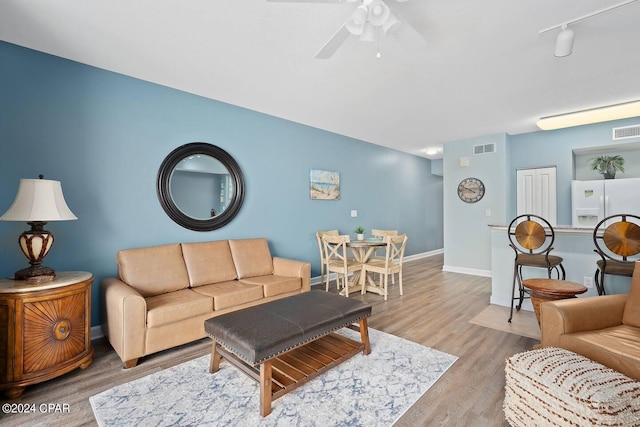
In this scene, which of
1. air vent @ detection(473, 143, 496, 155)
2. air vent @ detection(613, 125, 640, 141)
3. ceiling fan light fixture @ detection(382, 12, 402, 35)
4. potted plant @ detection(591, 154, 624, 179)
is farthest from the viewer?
air vent @ detection(473, 143, 496, 155)

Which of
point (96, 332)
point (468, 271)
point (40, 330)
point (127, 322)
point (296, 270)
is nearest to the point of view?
point (40, 330)

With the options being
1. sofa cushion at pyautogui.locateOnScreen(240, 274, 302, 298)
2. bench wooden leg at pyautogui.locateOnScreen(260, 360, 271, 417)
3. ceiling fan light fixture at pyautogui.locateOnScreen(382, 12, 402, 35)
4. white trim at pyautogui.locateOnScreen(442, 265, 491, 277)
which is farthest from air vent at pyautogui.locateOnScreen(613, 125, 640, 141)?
bench wooden leg at pyautogui.locateOnScreen(260, 360, 271, 417)

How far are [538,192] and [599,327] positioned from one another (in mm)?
4102

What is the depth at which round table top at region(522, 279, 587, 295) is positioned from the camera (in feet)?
7.80

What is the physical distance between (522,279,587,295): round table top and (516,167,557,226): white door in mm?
3033

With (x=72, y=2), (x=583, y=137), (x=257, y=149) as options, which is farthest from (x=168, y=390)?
(x=583, y=137)

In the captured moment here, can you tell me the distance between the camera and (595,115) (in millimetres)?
4156

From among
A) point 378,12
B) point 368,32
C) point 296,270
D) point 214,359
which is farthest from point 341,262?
point 378,12

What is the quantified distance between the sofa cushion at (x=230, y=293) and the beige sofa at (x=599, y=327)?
2.49 metres

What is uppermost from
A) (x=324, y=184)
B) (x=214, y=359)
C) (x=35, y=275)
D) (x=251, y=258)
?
(x=324, y=184)

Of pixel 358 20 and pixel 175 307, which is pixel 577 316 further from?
pixel 175 307

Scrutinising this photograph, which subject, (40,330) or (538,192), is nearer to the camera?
(40,330)

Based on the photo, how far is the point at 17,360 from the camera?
1.92 m

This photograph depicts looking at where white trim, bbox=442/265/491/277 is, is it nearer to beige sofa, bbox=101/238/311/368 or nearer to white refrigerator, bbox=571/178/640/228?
white refrigerator, bbox=571/178/640/228
